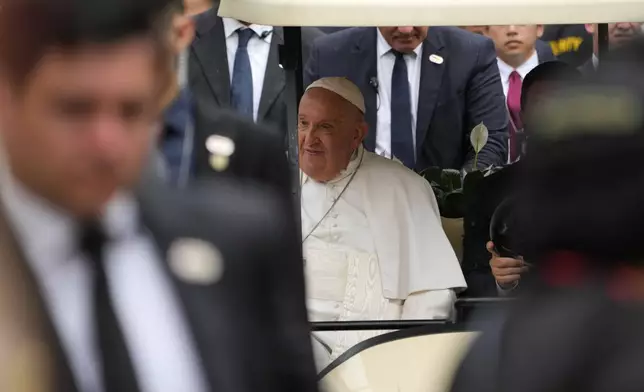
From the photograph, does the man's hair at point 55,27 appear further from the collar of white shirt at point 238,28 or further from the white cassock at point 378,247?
the white cassock at point 378,247

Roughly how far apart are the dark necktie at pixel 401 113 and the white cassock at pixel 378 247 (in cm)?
31

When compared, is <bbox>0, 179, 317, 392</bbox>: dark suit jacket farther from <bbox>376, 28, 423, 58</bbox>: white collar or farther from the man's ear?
<bbox>376, 28, 423, 58</bbox>: white collar

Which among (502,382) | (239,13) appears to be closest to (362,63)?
(239,13)

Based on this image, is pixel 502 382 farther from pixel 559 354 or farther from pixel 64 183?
pixel 64 183

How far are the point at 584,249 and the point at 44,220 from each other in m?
0.37

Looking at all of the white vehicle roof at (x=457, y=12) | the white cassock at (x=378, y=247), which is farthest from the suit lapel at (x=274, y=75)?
the white cassock at (x=378, y=247)

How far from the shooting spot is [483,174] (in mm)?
2334

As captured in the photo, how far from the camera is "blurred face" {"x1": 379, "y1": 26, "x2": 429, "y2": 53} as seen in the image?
2.59m

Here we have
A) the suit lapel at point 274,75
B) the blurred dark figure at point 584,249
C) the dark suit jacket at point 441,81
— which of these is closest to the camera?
the blurred dark figure at point 584,249

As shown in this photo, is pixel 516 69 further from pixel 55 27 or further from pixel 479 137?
pixel 55 27

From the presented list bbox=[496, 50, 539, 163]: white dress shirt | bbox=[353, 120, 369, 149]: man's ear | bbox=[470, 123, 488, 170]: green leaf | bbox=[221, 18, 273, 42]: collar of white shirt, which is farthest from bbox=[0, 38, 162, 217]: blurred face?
bbox=[496, 50, 539, 163]: white dress shirt

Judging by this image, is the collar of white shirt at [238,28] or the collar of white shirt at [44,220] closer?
the collar of white shirt at [44,220]

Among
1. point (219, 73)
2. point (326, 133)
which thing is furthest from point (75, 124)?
point (326, 133)

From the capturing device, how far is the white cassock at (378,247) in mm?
2213
